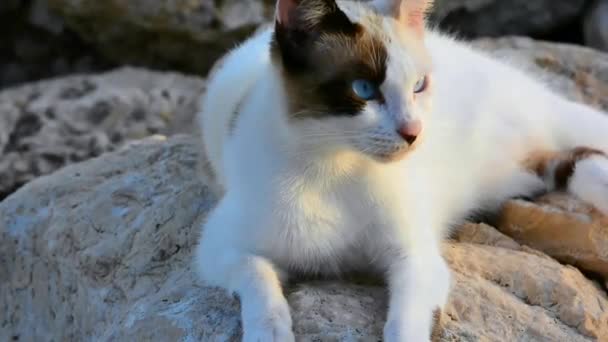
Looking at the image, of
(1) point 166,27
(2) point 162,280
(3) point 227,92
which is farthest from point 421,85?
(1) point 166,27

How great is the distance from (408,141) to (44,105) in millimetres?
3288

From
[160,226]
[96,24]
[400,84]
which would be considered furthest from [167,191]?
[96,24]

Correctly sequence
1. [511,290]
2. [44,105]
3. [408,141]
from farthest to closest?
[44,105], [511,290], [408,141]

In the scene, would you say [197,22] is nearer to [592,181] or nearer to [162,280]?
[162,280]

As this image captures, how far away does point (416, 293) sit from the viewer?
7.85 ft

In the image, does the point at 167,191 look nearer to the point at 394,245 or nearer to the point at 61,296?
the point at 61,296

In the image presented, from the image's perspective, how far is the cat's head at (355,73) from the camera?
2.24 m

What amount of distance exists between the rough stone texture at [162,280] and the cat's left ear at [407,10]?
29.4 inches

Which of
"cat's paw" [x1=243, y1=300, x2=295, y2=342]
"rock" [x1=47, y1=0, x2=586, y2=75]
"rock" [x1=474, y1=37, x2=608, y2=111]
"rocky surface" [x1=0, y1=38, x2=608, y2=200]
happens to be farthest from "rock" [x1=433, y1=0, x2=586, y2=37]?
"cat's paw" [x1=243, y1=300, x2=295, y2=342]

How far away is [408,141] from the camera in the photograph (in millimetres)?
2225

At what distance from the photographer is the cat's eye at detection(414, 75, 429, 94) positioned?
2334mm

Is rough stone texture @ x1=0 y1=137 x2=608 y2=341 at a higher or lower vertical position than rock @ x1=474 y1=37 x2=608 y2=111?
lower

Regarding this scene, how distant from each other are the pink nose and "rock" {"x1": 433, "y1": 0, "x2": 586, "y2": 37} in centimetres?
322

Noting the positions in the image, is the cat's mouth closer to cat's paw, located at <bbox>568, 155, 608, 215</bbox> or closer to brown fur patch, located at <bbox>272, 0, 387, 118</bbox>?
brown fur patch, located at <bbox>272, 0, 387, 118</bbox>
